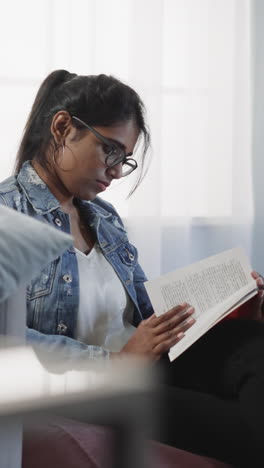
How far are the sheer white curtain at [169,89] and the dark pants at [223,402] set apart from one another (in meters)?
1.08

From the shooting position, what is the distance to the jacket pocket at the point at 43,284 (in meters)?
1.01

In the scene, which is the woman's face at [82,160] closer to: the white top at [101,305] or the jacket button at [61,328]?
the white top at [101,305]

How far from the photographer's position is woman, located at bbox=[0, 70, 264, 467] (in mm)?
840

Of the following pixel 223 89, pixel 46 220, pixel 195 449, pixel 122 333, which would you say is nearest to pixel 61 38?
pixel 223 89

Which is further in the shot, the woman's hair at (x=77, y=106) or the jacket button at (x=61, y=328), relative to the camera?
the woman's hair at (x=77, y=106)

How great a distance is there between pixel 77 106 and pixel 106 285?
1.10 ft

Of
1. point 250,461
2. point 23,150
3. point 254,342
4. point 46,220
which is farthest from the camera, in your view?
point 23,150

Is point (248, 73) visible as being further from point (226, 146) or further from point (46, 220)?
point (46, 220)

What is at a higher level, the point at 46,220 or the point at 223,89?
the point at 223,89

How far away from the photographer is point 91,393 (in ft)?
1.17

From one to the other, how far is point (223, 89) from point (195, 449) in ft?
5.58

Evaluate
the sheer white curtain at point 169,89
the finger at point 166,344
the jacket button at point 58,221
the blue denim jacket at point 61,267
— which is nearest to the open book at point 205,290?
the finger at point 166,344

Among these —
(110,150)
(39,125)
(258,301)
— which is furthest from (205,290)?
(39,125)

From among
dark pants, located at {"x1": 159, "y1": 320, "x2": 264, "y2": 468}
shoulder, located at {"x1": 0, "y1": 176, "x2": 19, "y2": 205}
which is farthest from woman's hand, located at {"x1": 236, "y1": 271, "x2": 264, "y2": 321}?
shoulder, located at {"x1": 0, "y1": 176, "x2": 19, "y2": 205}
